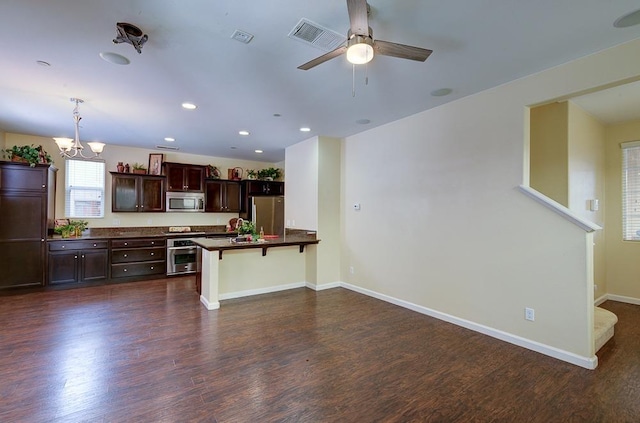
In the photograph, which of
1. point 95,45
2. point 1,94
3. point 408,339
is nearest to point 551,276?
point 408,339

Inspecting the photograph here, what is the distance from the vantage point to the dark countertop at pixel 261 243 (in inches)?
172

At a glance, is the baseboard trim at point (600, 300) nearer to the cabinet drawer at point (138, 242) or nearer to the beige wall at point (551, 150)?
the beige wall at point (551, 150)

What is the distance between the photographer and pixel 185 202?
22.3 ft

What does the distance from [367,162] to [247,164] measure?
394 cm

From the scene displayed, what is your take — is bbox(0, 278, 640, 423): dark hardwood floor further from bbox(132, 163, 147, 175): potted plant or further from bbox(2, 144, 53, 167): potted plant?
bbox(132, 163, 147, 175): potted plant

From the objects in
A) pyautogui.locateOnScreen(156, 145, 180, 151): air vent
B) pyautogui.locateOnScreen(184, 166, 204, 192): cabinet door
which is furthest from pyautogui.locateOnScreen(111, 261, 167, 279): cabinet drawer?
pyautogui.locateOnScreen(156, 145, 180, 151): air vent

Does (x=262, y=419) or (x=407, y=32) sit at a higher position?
(x=407, y=32)

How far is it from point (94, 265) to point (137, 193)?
5.39ft

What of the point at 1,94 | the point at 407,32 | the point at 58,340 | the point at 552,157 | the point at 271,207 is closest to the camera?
the point at 407,32

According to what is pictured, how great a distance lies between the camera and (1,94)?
11.7ft

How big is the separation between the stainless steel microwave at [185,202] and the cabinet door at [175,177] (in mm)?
146

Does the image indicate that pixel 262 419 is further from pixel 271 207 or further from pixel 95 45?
pixel 271 207

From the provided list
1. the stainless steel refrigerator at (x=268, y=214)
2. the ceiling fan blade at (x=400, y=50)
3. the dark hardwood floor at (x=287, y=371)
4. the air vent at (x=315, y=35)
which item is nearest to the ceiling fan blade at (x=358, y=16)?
the ceiling fan blade at (x=400, y=50)

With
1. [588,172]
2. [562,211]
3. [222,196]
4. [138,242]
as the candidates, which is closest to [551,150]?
[588,172]
